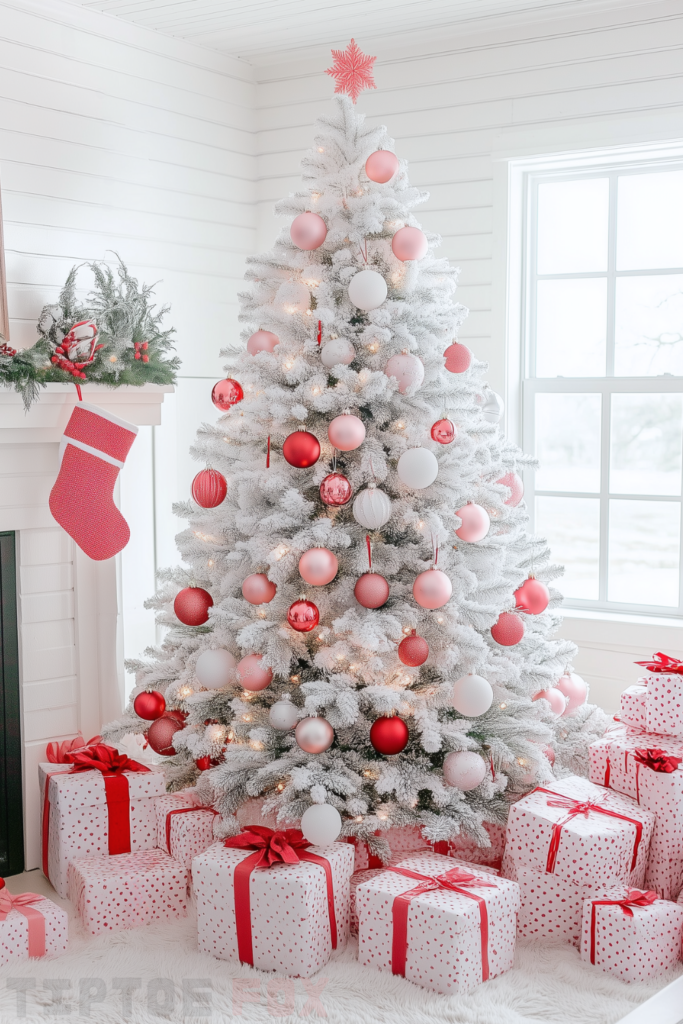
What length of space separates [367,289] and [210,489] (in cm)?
65

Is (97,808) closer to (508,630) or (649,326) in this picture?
(508,630)

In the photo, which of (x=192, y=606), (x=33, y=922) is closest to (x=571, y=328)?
(x=192, y=606)

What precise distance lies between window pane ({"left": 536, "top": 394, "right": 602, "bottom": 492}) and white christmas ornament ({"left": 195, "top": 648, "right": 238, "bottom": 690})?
1.64 meters

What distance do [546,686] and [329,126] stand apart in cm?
161

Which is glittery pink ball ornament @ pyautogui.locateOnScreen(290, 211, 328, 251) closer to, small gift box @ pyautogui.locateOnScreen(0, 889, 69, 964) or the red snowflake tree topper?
the red snowflake tree topper

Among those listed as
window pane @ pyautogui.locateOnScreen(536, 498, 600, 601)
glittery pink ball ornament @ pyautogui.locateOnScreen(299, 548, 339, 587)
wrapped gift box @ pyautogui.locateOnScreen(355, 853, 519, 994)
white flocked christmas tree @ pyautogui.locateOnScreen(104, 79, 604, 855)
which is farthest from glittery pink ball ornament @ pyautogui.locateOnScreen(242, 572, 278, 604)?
window pane @ pyautogui.locateOnScreen(536, 498, 600, 601)

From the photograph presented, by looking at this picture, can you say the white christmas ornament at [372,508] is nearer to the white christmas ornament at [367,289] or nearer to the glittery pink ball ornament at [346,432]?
the glittery pink ball ornament at [346,432]

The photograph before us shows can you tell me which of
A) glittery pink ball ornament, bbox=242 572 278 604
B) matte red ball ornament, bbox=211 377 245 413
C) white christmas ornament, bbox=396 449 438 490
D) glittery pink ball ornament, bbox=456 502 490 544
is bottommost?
glittery pink ball ornament, bbox=242 572 278 604

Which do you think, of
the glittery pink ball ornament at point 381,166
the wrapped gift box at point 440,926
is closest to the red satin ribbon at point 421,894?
the wrapped gift box at point 440,926

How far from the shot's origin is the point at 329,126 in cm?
252

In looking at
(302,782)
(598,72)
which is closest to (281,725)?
(302,782)

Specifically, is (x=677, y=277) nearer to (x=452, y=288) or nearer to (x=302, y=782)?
(x=452, y=288)

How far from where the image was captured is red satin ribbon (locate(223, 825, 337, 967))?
2191mm

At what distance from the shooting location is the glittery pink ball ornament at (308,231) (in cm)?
243
